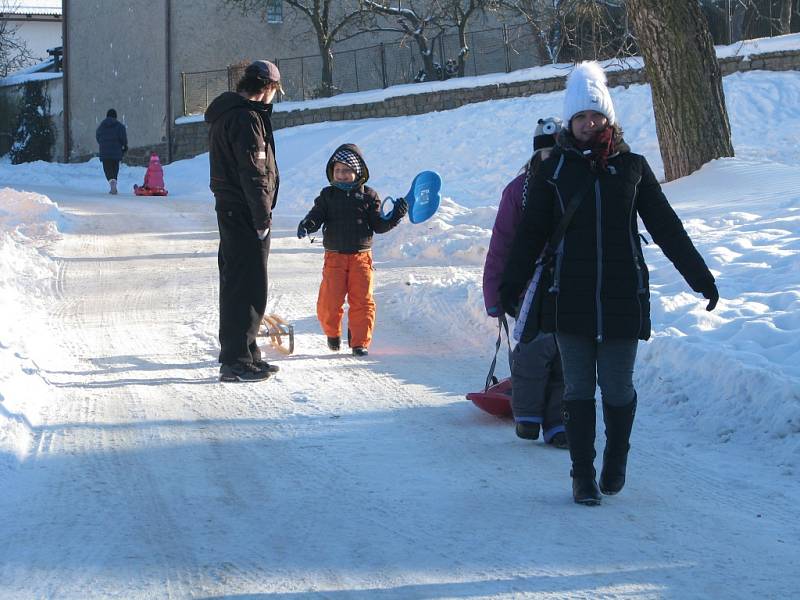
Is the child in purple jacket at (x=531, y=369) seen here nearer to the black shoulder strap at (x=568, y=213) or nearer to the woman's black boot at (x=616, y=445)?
the woman's black boot at (x=616, y=445)

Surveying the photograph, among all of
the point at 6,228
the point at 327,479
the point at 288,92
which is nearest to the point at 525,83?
the point at 288,92

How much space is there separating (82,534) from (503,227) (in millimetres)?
2542

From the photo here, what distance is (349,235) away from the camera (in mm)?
7848

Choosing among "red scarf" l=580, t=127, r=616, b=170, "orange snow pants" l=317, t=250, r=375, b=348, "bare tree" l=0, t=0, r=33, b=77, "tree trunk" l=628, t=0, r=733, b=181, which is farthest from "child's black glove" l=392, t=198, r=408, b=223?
"bare tree" l=0, t=0, r=33, b=77

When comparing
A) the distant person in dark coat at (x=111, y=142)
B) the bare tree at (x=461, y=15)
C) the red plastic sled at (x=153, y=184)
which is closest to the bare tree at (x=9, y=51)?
the bare tree at (x=461, y=15)

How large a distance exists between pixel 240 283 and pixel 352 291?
1101 mm

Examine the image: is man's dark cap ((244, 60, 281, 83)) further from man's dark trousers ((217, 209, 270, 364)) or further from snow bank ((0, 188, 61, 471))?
snow bank ((0, 188, 61, 471))

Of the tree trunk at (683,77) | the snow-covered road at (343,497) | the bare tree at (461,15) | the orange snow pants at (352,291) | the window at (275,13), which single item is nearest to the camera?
the snow-covered road at (343,497)

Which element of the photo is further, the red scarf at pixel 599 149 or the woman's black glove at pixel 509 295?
the woman's black glove at pixel 509 295

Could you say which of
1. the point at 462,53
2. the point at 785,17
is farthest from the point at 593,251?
the point at 462,53

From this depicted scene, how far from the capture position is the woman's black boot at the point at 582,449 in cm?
464

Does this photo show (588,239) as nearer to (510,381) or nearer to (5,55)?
(510,381)

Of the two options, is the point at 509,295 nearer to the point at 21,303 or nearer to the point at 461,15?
the point at 21,303

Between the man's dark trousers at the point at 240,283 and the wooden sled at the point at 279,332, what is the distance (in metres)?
0.82
